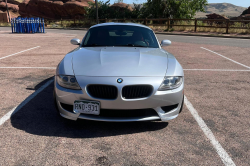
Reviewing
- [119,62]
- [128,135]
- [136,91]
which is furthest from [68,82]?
[128,135]

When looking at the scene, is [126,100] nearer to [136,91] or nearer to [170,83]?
[136,91]

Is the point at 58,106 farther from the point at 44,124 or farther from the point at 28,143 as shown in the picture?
the point at 28,143

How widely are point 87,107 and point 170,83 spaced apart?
111 cm

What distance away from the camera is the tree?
29.7 metres

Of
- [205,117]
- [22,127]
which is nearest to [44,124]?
[22,127]

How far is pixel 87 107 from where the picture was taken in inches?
115

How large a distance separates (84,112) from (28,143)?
0.75 m

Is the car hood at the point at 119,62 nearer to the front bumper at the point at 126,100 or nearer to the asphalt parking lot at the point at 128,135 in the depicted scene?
the front bumper at the point at 126,100

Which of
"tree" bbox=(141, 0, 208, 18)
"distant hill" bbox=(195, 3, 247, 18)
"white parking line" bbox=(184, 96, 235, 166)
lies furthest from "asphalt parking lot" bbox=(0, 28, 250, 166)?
"distant hill" bbox=(195, 3, 247, 18)

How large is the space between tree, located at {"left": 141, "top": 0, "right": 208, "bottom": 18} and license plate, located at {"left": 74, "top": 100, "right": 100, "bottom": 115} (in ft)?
95.3

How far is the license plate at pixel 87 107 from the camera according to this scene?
290 cm

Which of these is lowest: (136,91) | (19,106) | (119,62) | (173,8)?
(19,106)

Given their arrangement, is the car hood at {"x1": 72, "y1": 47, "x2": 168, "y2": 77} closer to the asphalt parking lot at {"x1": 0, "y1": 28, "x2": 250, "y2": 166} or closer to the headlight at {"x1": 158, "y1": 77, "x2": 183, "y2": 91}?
the headlight at {"x1": 158, "y1": 77, "x2": 183, "y2": 91}

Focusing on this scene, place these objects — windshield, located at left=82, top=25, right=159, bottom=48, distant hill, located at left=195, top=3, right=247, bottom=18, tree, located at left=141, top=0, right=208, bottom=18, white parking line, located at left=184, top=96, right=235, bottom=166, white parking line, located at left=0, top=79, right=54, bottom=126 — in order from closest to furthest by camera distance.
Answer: white parking line, located at left=184, top=96, right=235, bottom=166
white parking line, located at left=0, top=79, right=54, bottom=126
windshield, located at left=82, top=25, right=159, bottom=48
tree, located at left=141, top=0, right=208, bottom=18
distant hill, located at left=195, top=3, right=247, bottom=18
